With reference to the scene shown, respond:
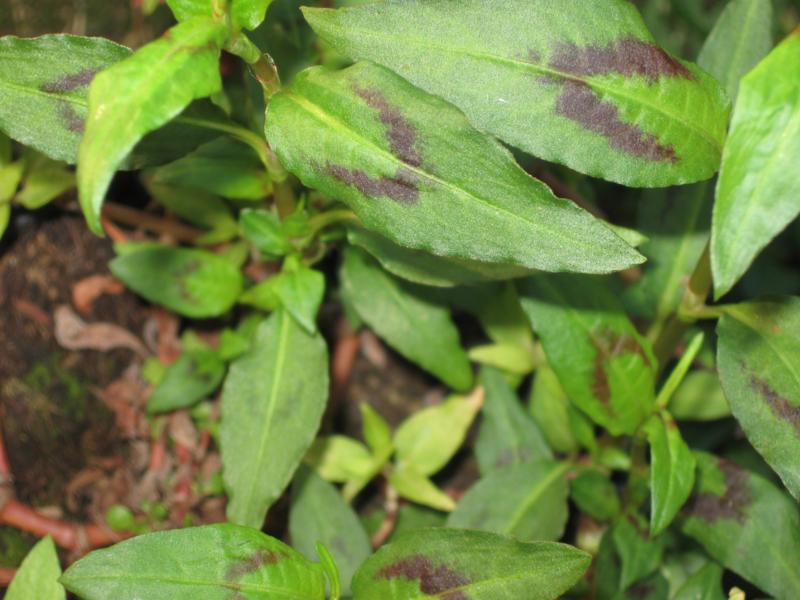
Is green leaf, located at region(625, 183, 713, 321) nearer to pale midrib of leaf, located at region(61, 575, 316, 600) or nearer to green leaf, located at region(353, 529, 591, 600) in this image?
green leaf, located at region(353, 529, 591, 600)

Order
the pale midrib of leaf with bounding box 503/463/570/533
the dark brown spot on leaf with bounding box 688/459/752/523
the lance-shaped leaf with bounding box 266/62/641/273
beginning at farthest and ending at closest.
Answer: the pale midrib of leaf with bounding box 503/463/570/533 → the dark brown spot on leaf with bounding box 688/459/752/523 → the lance-shaped leaf with bounding box 266/62/641/273

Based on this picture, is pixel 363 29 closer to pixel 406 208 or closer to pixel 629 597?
pixel 406 208

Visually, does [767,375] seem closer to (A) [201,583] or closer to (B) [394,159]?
(B) [394,159]

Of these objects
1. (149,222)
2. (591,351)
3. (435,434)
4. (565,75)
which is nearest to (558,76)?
(565,75)

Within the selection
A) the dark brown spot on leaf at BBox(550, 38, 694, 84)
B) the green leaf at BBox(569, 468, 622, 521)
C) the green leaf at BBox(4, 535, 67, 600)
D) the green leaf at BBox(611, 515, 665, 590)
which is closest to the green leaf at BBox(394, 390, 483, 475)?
the green leaf at BBox(569, 468, 622, 521)

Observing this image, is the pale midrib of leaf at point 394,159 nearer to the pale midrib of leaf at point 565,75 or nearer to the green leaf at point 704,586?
the pale midrib of leaf at point 565,75
